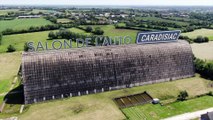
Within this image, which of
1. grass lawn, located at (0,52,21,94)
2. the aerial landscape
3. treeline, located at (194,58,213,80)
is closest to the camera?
the aerial landscape

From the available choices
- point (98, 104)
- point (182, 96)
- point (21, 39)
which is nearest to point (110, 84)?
point (98, 104)

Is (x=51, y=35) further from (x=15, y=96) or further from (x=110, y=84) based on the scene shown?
(x=110, y=84)

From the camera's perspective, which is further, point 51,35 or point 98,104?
point 51,35

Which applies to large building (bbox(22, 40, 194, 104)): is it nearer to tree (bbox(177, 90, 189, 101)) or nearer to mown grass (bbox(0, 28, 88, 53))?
tree (bbox(177, 90, 189, 101))

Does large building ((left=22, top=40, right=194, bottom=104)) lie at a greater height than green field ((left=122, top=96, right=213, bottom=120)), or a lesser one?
greater

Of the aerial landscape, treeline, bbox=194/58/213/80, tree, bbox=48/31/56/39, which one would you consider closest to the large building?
the aerial landscape

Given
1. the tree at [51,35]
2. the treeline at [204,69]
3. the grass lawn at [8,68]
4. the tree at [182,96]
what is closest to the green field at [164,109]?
the tree at [182,96]

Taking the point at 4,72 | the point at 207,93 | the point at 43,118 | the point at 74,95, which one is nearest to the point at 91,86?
the point at 74,95
